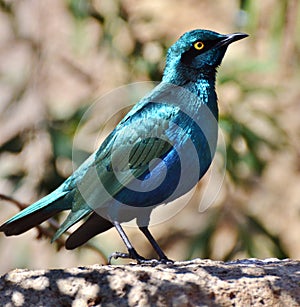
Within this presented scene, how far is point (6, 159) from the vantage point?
8984 mm

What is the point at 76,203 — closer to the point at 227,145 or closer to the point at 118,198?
the point at 118,198

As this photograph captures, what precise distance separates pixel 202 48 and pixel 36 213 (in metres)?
1.51

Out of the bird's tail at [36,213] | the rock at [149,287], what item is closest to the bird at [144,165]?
the bird's tail at [36,213]

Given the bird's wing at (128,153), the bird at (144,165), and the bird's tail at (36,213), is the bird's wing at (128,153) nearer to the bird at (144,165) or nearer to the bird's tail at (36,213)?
the bird at (144,165)

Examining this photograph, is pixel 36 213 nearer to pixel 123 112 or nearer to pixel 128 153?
pixel 128 153

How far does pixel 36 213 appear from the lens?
564 cm

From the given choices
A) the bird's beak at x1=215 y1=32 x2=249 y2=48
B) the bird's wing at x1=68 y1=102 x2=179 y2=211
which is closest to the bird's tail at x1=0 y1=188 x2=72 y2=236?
the bird's wing at x1=68 y1=102 x2=179 y2=211

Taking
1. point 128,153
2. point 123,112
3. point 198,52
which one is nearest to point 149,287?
point 128,153

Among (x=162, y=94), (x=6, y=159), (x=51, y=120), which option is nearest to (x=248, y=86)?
(x=51, y=120)

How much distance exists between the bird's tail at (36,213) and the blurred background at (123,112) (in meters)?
0.34

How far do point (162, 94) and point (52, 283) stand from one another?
6.27ft

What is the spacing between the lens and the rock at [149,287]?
4195 mm

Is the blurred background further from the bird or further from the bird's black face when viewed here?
the bird's black face

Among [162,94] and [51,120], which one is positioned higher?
[162,94]
